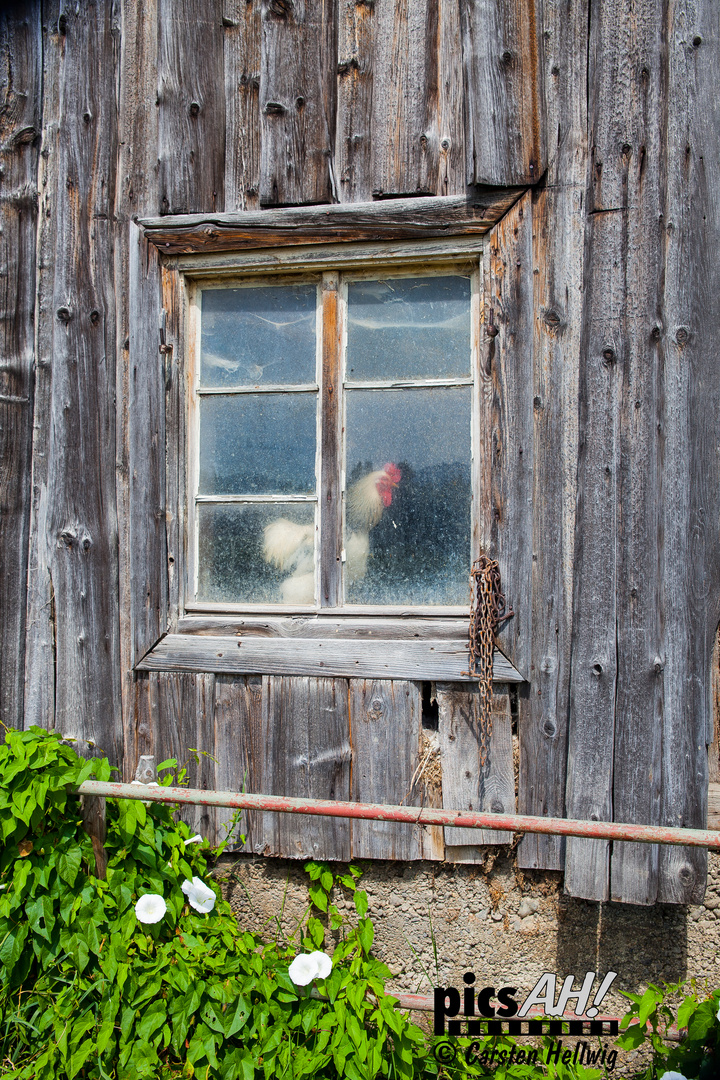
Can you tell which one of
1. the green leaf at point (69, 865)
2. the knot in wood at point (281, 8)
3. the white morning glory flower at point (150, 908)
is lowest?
the white morning glory flower at point (150, 908)

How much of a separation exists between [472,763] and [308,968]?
0.78m

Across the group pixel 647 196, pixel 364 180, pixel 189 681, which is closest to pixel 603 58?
pixel 647 196

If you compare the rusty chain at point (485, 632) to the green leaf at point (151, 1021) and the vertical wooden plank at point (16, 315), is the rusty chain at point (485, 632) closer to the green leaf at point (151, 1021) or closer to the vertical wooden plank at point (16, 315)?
the green leaf at point (151, 1021)

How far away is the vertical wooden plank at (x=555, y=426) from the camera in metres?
2.21

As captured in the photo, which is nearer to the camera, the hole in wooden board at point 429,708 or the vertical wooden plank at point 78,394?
the hole in wooden board at point 429,708

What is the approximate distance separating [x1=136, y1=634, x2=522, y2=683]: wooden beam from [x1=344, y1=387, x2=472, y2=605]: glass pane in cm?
19

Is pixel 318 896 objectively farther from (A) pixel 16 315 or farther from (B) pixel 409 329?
(A) pixel 16 315

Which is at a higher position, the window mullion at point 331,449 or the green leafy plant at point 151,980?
the window mullion at point 331,449

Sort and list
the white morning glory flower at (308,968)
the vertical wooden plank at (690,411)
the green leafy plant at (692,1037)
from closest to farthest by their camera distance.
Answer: the green leafy plant at (692,1037) → the white morning glory flower at (308,968) → the vertical wooden plank at (690,411)

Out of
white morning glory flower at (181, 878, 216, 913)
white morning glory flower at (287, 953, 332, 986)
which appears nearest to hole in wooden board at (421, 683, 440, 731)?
white morning glory flower at (287, 953, 332, 986)

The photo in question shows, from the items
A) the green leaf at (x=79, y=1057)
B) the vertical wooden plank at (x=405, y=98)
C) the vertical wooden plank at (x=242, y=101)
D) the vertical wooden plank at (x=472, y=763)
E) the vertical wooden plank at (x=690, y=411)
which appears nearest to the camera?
the green leaf at (x=79, y=1057)

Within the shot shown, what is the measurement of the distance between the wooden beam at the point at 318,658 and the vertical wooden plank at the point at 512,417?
0.18 m

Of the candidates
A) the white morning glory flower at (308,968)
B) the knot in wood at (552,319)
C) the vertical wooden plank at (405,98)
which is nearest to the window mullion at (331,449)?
the vertical wooden plank at (405,98)

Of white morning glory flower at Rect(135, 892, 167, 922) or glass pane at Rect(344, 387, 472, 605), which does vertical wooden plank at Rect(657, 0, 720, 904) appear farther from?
white morning glory flower at Rect(135, 892, 167, 922)
